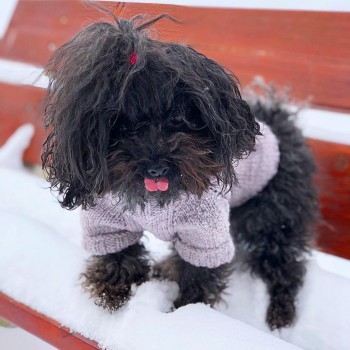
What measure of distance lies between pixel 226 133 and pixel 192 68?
13 centimetres

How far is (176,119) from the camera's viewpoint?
876 mm

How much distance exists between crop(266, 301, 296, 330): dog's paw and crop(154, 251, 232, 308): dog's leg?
15 centimetres

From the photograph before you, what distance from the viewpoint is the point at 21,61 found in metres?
1.98

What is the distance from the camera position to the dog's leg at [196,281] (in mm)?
1198

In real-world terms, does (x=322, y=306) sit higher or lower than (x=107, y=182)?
lower

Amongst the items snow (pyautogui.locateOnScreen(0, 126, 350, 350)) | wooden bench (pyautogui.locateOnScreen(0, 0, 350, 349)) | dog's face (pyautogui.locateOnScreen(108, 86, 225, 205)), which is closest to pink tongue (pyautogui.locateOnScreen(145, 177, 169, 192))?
dog's face (pyautogui.locateOnScreen(108, 86, 225, 205))

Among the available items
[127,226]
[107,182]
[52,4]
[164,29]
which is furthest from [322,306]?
[52,4]

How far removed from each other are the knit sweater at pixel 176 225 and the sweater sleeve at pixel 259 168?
0.08 feet

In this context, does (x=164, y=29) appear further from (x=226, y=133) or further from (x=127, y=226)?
(x=127, y=226)

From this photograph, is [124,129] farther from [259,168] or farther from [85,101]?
[259,168]

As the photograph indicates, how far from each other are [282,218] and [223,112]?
56 centimetres

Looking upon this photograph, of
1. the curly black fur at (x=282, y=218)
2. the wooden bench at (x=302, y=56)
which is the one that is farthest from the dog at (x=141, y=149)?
the wooden bench at (x=302, y=56)

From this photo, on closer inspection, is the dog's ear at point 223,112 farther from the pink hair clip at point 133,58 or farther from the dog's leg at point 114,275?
the dog's leg at point 114,275

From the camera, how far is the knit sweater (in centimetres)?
100
